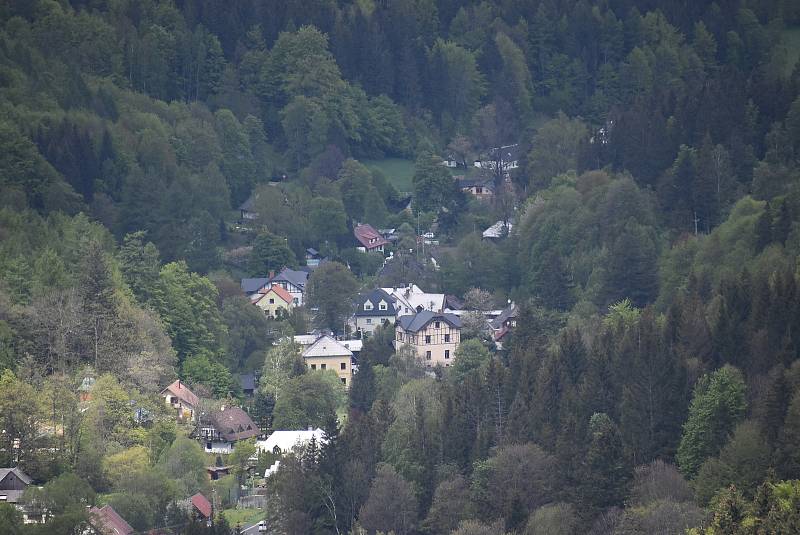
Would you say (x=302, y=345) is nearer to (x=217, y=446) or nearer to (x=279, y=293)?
(x=279, y=293)

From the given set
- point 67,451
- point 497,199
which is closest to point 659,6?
point 497,199

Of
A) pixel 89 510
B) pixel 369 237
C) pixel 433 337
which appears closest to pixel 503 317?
pixel 433 337

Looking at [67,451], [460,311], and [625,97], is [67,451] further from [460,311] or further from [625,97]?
[625,97]

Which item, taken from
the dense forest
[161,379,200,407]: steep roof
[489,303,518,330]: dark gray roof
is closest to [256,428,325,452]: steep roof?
the dense forest

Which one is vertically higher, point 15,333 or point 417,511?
point 15,333

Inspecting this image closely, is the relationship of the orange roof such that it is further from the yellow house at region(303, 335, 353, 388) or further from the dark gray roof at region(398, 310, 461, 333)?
the yellow house at region(303, 335, 353, 388)

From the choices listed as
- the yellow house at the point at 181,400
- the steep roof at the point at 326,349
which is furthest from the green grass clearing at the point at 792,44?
the yellow house at the point at 181,400
